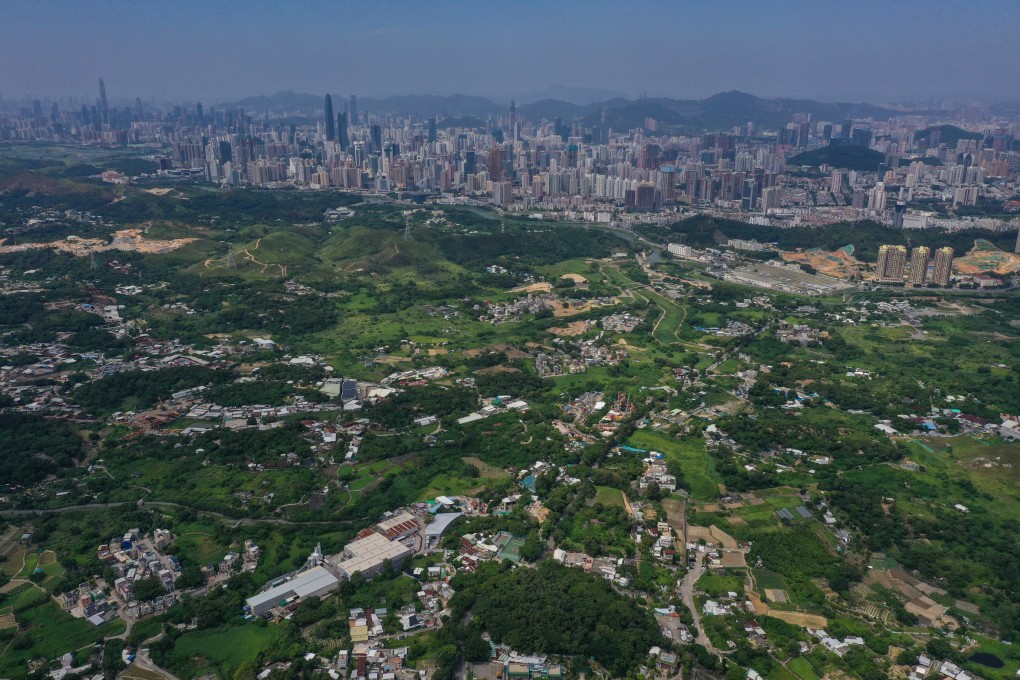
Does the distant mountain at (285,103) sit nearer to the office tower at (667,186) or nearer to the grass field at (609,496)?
the office tower at (667,186)

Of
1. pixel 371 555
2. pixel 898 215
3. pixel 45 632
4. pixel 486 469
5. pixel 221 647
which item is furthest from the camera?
pixel 898 215

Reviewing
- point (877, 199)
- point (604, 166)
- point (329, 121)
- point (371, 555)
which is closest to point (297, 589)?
point (371, 555)

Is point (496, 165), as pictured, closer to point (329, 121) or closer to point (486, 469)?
point (329, 121)

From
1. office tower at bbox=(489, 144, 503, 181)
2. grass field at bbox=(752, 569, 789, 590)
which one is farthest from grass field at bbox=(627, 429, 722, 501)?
office tower at bbox=(489, 144, 503, 181)

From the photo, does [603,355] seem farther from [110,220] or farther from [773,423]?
[110,220]

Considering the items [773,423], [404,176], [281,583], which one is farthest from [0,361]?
[404,176]

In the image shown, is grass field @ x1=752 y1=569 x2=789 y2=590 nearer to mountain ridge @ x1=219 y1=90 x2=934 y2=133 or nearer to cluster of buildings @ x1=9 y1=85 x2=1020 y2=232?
cluster of buildings @ x1=9 y1=85 x2=1020 y2=232

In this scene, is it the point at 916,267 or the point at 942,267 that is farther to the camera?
the point at 916,267
